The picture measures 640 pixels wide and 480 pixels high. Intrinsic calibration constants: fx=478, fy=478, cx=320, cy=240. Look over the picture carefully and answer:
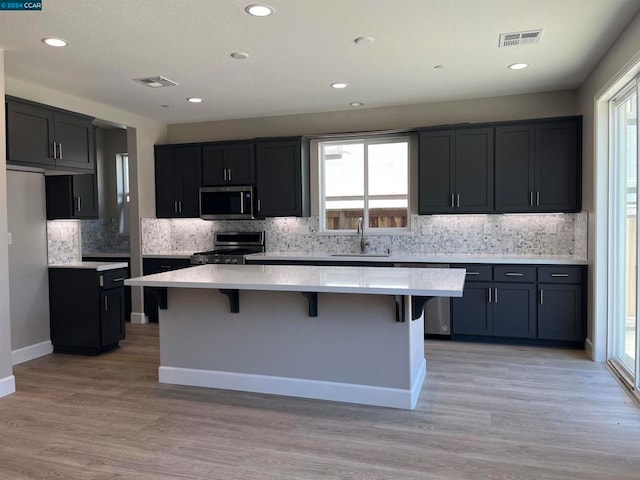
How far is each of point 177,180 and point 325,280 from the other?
12.6 ft

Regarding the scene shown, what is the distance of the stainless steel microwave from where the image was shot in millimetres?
6047

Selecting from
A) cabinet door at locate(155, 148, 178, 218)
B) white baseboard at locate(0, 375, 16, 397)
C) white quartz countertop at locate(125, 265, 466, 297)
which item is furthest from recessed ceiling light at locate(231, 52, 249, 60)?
white baseboard at locate(0, 375, 16, 397)

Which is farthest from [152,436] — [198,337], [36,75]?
[36,75]

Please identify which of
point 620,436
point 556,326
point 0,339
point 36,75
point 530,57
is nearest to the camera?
point 620,436

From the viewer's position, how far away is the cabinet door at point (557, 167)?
493cm

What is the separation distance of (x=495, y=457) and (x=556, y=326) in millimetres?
2618

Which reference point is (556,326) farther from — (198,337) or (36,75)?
(36,75)

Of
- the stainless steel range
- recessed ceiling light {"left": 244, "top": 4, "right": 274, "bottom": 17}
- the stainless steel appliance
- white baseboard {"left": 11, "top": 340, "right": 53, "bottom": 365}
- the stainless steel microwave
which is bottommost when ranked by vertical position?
white baseboard {"left": 11, "top": 340, "right": 53, "bottom": 365}

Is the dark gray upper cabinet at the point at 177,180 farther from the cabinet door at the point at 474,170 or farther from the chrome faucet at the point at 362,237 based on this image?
the cabinet door at the point at 474,170

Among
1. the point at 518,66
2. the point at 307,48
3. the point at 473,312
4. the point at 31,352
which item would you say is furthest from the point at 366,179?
the point at 31,352

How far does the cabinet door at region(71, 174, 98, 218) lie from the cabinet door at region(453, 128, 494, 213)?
3.94m

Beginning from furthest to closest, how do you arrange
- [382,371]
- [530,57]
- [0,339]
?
1. [530,57]
2. [0,339]
3. [382,371]

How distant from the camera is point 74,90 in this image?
4914 millimetres

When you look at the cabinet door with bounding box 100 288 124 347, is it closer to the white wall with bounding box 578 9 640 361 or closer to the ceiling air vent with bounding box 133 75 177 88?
the ceiling air vent with bounding box 133 75 177 88
